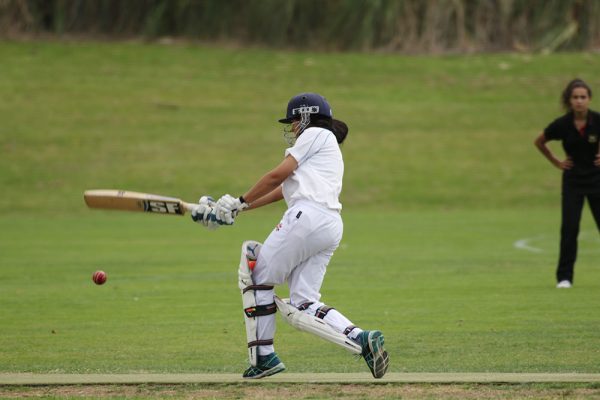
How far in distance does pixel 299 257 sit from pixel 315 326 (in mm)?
460

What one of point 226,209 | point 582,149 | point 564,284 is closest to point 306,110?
point 226,209

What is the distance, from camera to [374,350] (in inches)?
297

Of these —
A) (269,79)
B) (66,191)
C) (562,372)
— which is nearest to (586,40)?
(269,79)

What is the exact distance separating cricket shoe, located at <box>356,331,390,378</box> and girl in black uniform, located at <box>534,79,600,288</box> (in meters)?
5.84

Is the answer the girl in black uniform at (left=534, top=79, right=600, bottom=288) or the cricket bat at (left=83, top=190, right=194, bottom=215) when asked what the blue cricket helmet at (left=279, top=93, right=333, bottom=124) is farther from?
the girl in black uniform at (left=534, top=79, right=600, bottom=288)

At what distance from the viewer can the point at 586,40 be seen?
1538 inches

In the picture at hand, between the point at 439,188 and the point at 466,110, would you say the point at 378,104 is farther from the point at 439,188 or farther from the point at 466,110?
the point at 439,188

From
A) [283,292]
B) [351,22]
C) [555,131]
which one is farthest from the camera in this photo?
[351,22]

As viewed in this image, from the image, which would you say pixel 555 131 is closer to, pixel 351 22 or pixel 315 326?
pixel 315 326

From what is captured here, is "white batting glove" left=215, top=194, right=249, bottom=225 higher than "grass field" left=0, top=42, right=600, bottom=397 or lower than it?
higher

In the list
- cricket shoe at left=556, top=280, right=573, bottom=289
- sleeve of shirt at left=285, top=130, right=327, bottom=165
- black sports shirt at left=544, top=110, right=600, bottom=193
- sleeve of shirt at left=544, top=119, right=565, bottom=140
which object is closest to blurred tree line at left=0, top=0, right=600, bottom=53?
sleeve of shirt at left=544, top=119, right=565, bottom=140

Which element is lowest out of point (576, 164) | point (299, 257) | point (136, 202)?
point (576, 164)

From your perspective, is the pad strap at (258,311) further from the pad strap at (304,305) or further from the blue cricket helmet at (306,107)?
the blue cricket helmet at (306,107)

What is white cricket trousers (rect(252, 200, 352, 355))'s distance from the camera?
770 centimetres
